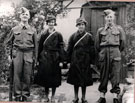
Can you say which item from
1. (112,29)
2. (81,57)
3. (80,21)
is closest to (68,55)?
(81,57)

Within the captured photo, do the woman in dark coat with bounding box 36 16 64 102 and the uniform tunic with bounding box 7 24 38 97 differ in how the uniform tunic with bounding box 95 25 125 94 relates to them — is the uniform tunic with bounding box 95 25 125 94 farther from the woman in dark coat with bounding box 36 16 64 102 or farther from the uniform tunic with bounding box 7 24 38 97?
the uniform tunic with bounding box 7 24 38 97

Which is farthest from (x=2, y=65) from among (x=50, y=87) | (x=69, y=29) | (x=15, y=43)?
(x=69, y=29)

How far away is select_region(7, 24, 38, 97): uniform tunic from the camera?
15.8 ft

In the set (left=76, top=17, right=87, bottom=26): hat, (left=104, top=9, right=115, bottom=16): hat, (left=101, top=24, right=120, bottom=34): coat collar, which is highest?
(left=104, top=9, right=115, bottom=16): hat

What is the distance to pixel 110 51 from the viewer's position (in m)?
4.70

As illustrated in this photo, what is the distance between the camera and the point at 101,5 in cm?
472

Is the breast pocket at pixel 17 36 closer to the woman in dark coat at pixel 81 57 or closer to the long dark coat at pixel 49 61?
the long dark coat at pixel 49 61

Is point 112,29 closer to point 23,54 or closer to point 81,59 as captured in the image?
point 81,59

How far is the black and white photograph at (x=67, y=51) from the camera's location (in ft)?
15.4

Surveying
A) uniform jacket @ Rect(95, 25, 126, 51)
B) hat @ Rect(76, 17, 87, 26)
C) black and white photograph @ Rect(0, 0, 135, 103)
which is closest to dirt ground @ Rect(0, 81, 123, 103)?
black and white photograph @ Rect(0, 0, 135, 103)

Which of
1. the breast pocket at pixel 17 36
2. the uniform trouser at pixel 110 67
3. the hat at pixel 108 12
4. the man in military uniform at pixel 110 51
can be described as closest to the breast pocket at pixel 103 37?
the man in military uniform at pixel 110 51

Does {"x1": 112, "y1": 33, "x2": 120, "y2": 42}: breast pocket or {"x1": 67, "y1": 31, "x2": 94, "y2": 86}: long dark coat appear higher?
{"x1": 112, "y1": 33, "x2": 120, "y2": 42}: breast pocket

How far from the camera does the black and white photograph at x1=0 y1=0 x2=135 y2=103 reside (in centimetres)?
470

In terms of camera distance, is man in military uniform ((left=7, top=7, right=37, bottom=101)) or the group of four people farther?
man in military uniform ((left=7, top=7, right=37, bottom=101))
